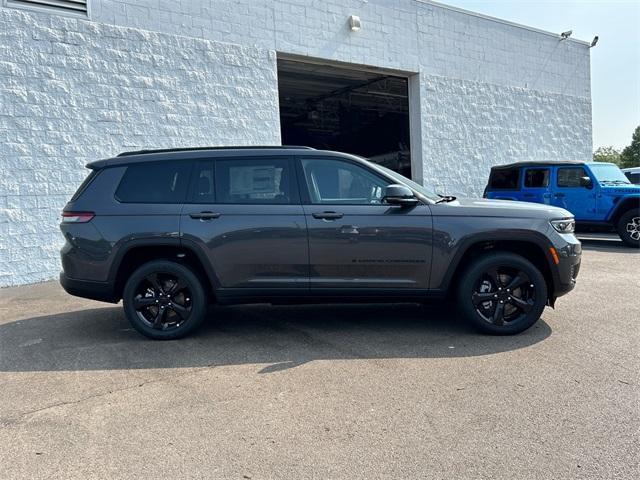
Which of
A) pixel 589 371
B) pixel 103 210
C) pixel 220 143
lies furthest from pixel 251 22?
pixel 589 371

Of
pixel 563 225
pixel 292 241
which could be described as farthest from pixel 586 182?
pixel 292 241

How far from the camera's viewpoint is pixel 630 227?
10.9m

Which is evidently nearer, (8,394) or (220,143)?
(8,394)

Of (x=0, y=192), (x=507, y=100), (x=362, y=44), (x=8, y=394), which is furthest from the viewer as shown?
(x=507, y=100)

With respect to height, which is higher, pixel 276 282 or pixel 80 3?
pixel 80 3

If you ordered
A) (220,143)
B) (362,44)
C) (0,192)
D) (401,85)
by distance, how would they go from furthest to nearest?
1. (401,85)
2. (362,44)
3. (220,143)
4. (0,192)

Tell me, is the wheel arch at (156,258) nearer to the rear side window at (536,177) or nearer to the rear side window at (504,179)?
the rear side window at (536,177)

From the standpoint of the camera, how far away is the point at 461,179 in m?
14.0

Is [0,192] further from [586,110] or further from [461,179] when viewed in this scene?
[586,110]

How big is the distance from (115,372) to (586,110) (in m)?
17.5

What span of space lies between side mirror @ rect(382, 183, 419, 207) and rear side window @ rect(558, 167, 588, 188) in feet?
27.5

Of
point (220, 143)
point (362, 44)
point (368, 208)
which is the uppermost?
point (362, 44)

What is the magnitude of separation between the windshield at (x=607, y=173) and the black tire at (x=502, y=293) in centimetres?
791

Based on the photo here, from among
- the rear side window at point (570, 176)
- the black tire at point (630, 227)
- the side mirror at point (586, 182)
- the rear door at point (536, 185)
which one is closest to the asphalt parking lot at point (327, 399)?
the black tire at point (630, 227)
